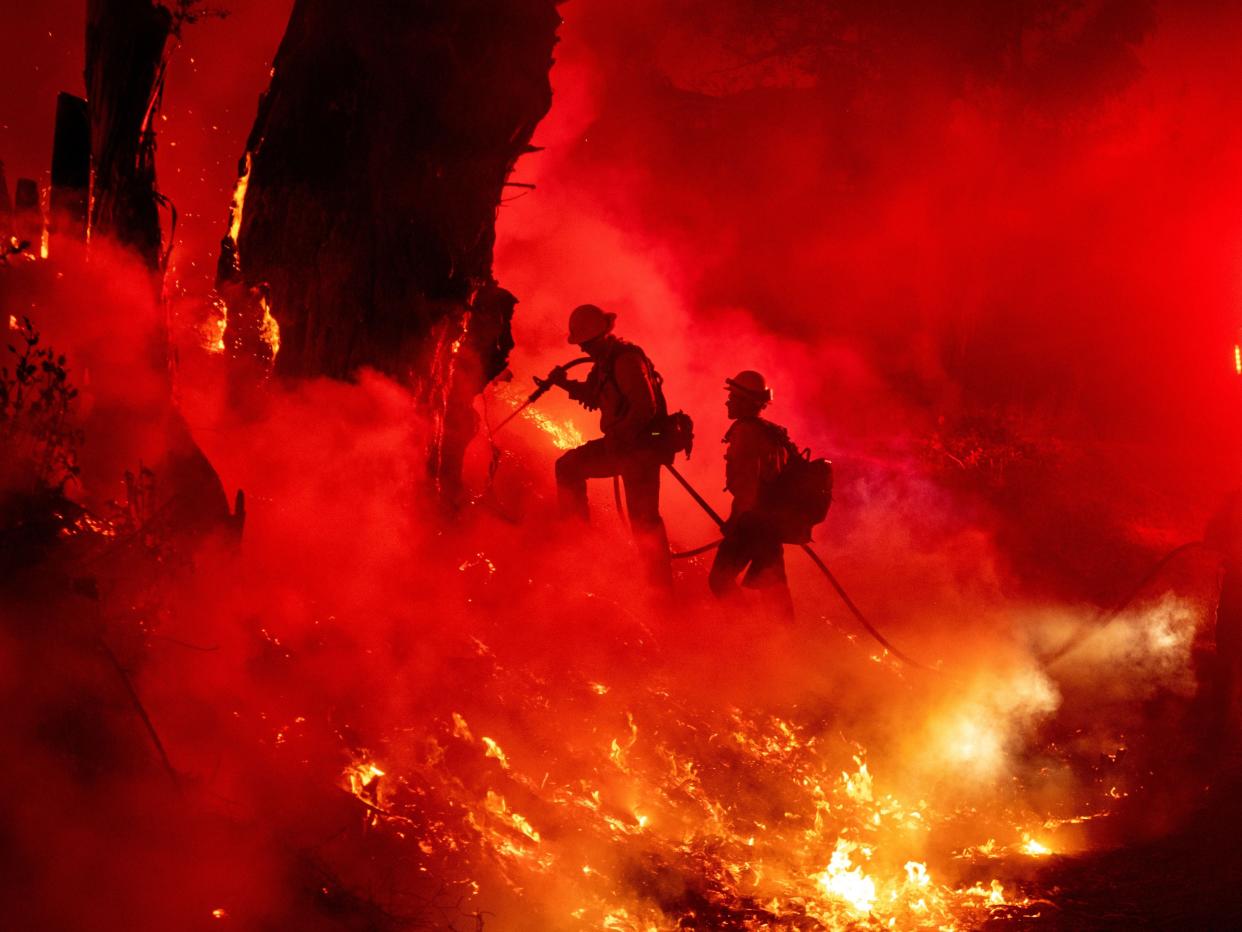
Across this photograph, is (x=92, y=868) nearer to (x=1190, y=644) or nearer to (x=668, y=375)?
(x=1190, y=644)

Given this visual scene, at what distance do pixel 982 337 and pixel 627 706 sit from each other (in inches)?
419

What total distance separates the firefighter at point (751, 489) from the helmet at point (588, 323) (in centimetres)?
96

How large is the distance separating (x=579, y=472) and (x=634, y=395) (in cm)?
72

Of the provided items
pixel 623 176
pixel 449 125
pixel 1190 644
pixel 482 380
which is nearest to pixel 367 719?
pixel 482 380

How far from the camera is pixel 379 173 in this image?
18.5 feet

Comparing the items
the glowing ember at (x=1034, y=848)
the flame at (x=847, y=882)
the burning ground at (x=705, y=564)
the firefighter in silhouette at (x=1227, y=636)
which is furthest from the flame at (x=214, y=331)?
the firefighter in silhouette at (x=1227, y=636)

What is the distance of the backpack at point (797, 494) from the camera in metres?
6.68

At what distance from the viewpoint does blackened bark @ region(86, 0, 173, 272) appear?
4477 millimetres

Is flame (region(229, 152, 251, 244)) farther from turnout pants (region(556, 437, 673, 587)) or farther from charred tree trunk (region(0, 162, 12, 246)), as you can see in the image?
turnout pants (region(556, 437, 673, 587))

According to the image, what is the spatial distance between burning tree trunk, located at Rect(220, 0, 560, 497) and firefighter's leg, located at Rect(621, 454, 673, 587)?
1.54 meters

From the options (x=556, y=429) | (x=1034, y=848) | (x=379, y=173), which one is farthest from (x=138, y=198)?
(x=1034, y=848)

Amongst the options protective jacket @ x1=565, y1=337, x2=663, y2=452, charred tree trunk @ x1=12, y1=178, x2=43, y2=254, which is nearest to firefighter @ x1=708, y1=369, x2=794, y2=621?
protective jacket @ x1=565, y1=337, x2=663, y2=452

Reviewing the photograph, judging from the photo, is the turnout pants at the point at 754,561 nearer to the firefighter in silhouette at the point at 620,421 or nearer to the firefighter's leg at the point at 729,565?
the firefighter's leg at the point at 729,565

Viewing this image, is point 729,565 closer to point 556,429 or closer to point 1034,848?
point 1034,848
